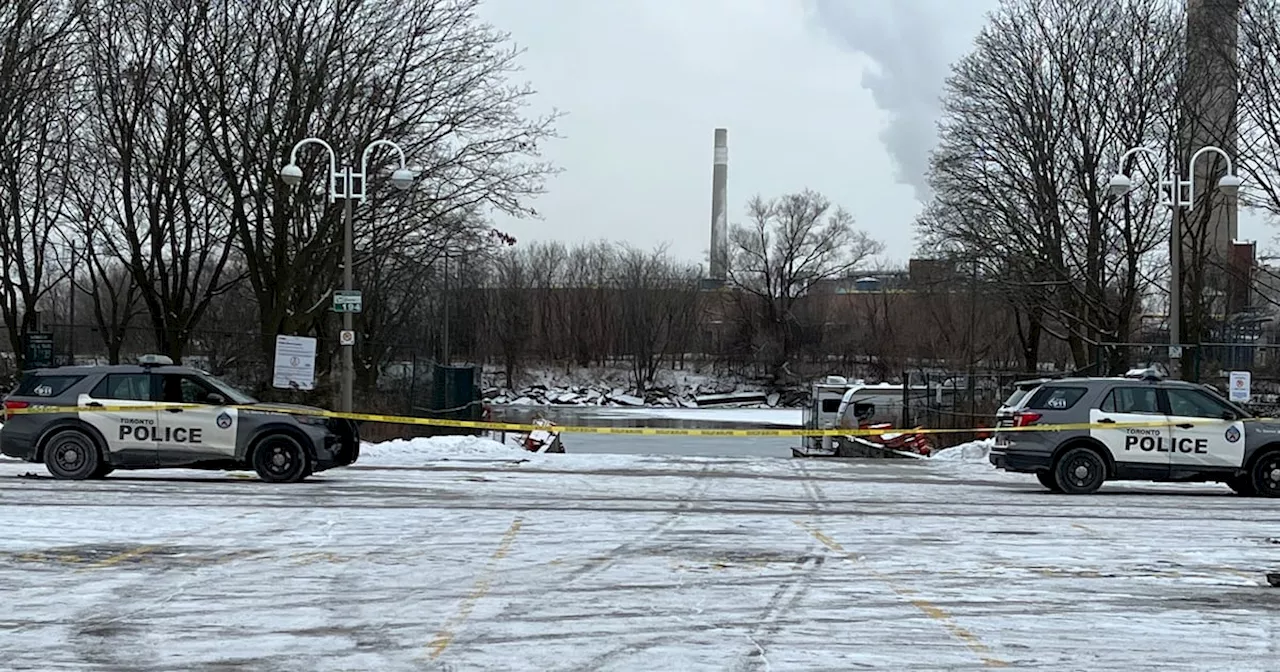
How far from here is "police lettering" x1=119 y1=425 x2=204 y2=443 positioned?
19.2m

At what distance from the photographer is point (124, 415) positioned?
63.1ft

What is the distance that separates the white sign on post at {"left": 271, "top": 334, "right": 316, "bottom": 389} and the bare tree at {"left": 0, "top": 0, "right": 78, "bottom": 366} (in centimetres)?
1055

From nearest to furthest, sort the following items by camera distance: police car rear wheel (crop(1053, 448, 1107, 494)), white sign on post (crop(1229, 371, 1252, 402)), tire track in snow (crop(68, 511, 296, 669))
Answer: tire track in snow (crop(68, 511, 296, 669))
police car rear wheel (crop(1053, 448, 1107, 494))
white sign on post (crop(1229, 371, 1252, 402))

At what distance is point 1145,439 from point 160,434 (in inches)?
520

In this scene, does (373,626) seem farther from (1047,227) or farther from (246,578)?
(1047,227)

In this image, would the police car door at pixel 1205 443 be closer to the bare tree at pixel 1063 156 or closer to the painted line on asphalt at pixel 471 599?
the painted line on asphalt at pixel 471 599

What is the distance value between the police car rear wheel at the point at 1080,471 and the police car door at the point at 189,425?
11209mm

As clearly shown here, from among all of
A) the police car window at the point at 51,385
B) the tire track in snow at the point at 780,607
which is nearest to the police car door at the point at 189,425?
the police car window at the point at 51,385

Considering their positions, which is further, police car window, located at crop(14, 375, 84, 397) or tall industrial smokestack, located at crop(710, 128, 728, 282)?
tall industrial smokestack, located at crop(710, 128, 728, 282)

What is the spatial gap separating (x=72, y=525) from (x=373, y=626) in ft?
20.5

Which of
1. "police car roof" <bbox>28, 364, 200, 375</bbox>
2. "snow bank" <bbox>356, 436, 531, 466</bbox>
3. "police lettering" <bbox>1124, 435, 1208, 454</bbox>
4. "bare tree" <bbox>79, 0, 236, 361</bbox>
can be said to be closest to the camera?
"police car roof" <bbox>28, 364, 200, 375</bbox>

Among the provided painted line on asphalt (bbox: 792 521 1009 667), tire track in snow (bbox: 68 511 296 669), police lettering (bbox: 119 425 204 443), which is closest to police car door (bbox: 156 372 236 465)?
police lettering (bbox: 119 425 204 443)

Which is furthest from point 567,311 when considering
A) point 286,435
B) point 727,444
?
point 286,435

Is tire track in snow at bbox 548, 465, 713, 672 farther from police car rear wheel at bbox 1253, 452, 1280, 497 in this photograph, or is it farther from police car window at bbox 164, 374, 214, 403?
police car rear wheel at bbox 1253, 452, 1280, 497
